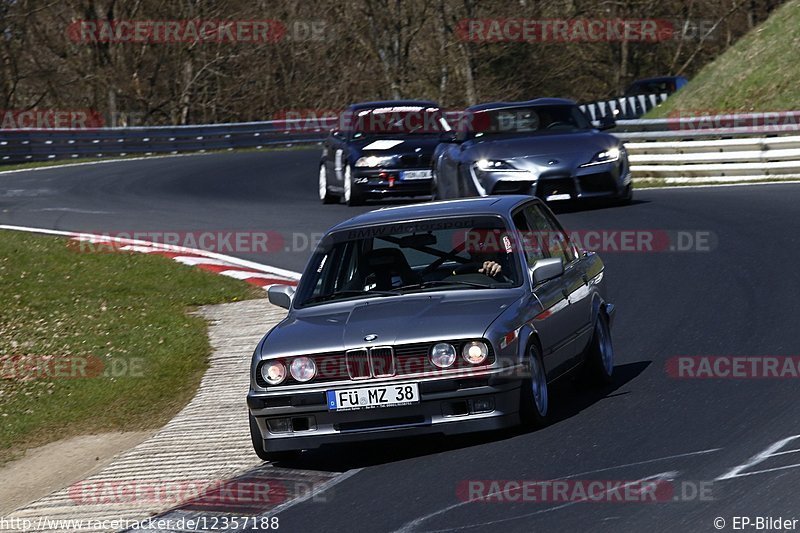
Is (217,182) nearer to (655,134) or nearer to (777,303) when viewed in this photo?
(655,134)

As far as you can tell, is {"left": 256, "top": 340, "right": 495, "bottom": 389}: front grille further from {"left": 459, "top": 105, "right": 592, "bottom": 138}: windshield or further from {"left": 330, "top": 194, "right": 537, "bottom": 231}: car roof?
{"left": 459, "top": 105, "right": 592, "bottom": 138}: windshield

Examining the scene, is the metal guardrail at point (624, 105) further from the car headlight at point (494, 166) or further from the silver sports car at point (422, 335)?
the silver sports car at point (422, 335)

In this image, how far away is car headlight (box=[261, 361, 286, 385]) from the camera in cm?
755

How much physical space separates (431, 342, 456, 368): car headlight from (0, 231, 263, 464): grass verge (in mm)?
3120

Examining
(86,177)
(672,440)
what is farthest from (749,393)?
(86,177)

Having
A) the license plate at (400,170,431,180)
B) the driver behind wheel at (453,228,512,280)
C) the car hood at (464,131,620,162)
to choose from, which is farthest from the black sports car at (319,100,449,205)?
the driver behind wheel at (453,228,512,280)

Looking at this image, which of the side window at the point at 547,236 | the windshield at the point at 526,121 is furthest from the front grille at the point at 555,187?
the side window at the point at 547,236

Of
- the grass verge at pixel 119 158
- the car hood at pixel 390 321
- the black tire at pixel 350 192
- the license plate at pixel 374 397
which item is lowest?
the grass verge at pixel 119 158

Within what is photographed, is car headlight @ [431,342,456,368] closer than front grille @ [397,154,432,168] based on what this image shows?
Yes

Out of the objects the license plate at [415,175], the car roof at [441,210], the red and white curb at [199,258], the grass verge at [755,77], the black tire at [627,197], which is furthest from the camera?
the grass verge at [755,77]

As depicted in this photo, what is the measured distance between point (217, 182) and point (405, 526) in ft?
69.3

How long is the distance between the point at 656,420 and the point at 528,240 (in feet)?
4.98

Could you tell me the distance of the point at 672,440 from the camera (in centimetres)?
718

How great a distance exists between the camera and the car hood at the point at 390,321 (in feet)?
24.2
